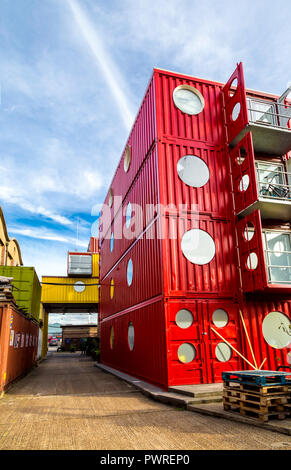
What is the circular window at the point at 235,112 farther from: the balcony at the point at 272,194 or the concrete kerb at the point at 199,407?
the concrete kerb at the point at 199,407

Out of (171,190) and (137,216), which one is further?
(137,216)

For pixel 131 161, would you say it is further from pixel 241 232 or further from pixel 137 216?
pixel 241 232

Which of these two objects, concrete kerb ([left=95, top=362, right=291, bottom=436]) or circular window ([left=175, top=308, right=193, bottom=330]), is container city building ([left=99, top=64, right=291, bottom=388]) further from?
concrete kerb ([left=95, top=362, right=291, bottom=436])

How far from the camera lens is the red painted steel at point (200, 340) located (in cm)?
1037

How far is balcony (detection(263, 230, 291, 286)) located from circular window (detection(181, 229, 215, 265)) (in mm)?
1996

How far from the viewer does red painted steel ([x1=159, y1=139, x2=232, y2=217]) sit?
39.1ft

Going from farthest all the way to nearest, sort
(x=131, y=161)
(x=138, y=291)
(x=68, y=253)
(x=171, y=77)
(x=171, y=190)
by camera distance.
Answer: (x=68, y=253) → (x=131, y=161) → (x=138, y=291) → (x=171, y=77) → (x=171, y=190)

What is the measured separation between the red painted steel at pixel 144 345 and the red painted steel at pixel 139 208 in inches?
133

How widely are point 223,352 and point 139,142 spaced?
931 centimetres

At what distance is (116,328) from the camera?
18.9 metres

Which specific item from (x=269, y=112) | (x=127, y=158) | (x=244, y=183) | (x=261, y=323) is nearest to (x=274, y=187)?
(x=244, y=183)

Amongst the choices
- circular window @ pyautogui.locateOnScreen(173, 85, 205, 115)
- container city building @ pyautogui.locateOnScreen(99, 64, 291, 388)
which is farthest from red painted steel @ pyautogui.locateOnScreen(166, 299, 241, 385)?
circular window @ pyautogui.locateOnScreen(173, 85, 205, 115)
